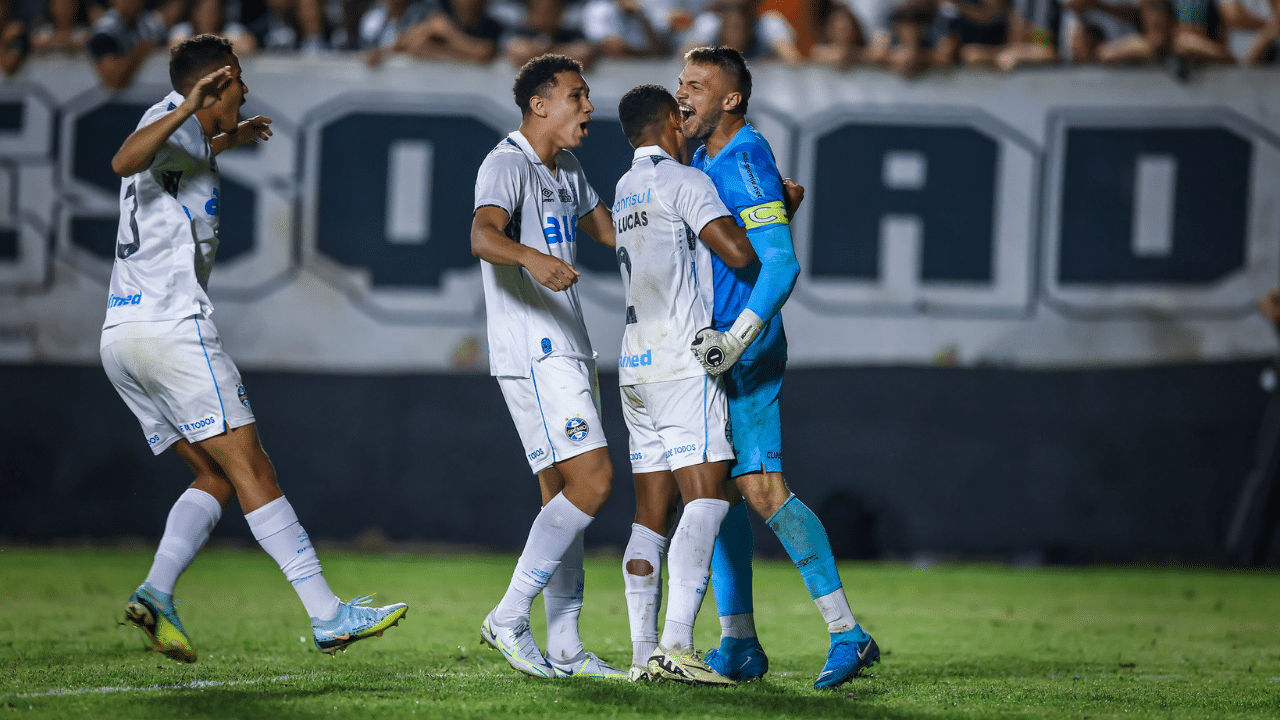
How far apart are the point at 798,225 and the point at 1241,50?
12.6ft

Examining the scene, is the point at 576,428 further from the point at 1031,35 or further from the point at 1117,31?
the point at 1117,31

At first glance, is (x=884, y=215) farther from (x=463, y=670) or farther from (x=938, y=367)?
(x=463, y=670)

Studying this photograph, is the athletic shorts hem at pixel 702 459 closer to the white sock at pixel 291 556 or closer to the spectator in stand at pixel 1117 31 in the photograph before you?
the white sock at pixel 291 556

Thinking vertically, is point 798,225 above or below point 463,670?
above

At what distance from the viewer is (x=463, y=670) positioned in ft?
14.2

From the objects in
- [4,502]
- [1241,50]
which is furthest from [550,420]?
[1241,50]

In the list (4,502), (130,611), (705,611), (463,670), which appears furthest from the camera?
(4,502)

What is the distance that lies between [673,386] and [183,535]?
66.6 inches

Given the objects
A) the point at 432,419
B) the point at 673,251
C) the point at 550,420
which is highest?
the point at 673,251

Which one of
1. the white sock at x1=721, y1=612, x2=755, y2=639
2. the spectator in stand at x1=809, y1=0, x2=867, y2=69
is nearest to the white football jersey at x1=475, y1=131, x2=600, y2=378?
the white sock at x1=721, y1=612, x2=755, y2=639

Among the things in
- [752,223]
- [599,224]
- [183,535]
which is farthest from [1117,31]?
[183,535]

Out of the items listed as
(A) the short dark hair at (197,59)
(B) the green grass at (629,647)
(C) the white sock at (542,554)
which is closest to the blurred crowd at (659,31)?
(B) the green grass at (629,647)

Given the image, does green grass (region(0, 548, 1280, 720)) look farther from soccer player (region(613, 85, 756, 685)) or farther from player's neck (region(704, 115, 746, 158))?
player's neck (region(704, 115, 746, 158))

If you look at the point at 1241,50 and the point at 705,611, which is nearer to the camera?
the point at 705,611
